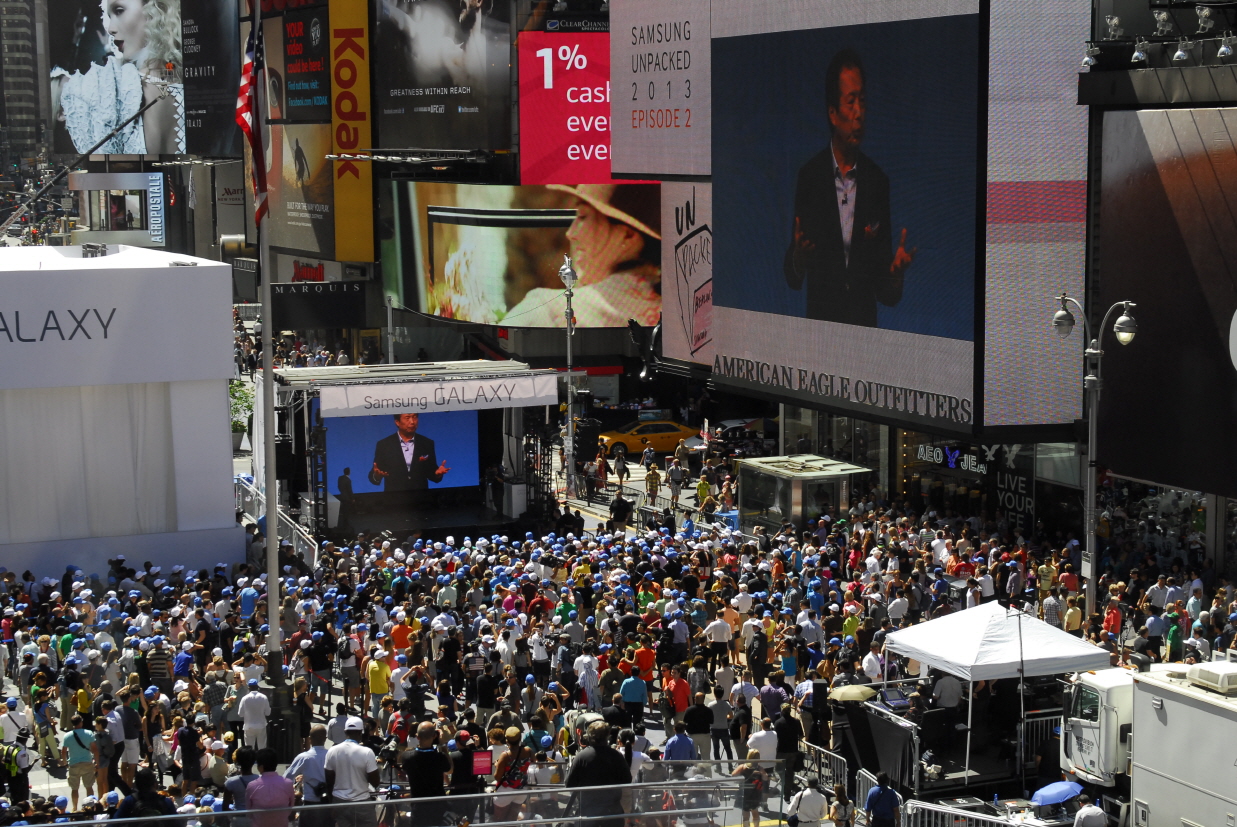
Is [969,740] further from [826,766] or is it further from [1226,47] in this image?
[1226,47]

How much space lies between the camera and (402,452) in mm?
37938

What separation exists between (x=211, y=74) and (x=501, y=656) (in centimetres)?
7073

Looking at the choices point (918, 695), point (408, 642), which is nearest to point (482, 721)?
point (408, 642)

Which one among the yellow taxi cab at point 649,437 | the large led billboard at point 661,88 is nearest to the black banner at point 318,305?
the large led billboard at point 661,88

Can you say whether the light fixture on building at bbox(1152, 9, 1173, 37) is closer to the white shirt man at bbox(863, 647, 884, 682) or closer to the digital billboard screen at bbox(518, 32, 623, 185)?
the white shirt man at bbox(863, 647, 884, 682)

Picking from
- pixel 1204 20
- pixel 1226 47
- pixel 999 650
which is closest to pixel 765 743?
pixel 999 650

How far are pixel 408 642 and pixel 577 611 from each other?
251 cm

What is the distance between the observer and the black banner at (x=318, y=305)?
62.4m

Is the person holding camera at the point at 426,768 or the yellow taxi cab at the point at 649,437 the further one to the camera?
the yellow taxi cab at the point at 649,437

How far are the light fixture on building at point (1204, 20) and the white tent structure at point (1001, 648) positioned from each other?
46.9ft

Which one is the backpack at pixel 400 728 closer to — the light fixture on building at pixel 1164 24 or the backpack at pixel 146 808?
the backpack at pixel 146 808

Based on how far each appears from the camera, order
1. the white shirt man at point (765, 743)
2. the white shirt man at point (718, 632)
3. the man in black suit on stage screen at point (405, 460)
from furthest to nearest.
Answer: the man in black suit on stage screen at point (405, 460)
the white shirt man at point (718, 632)
the white shirt man at point (765, 743)

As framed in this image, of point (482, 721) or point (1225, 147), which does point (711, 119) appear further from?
point (482, 721)

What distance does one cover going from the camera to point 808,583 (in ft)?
84.4
